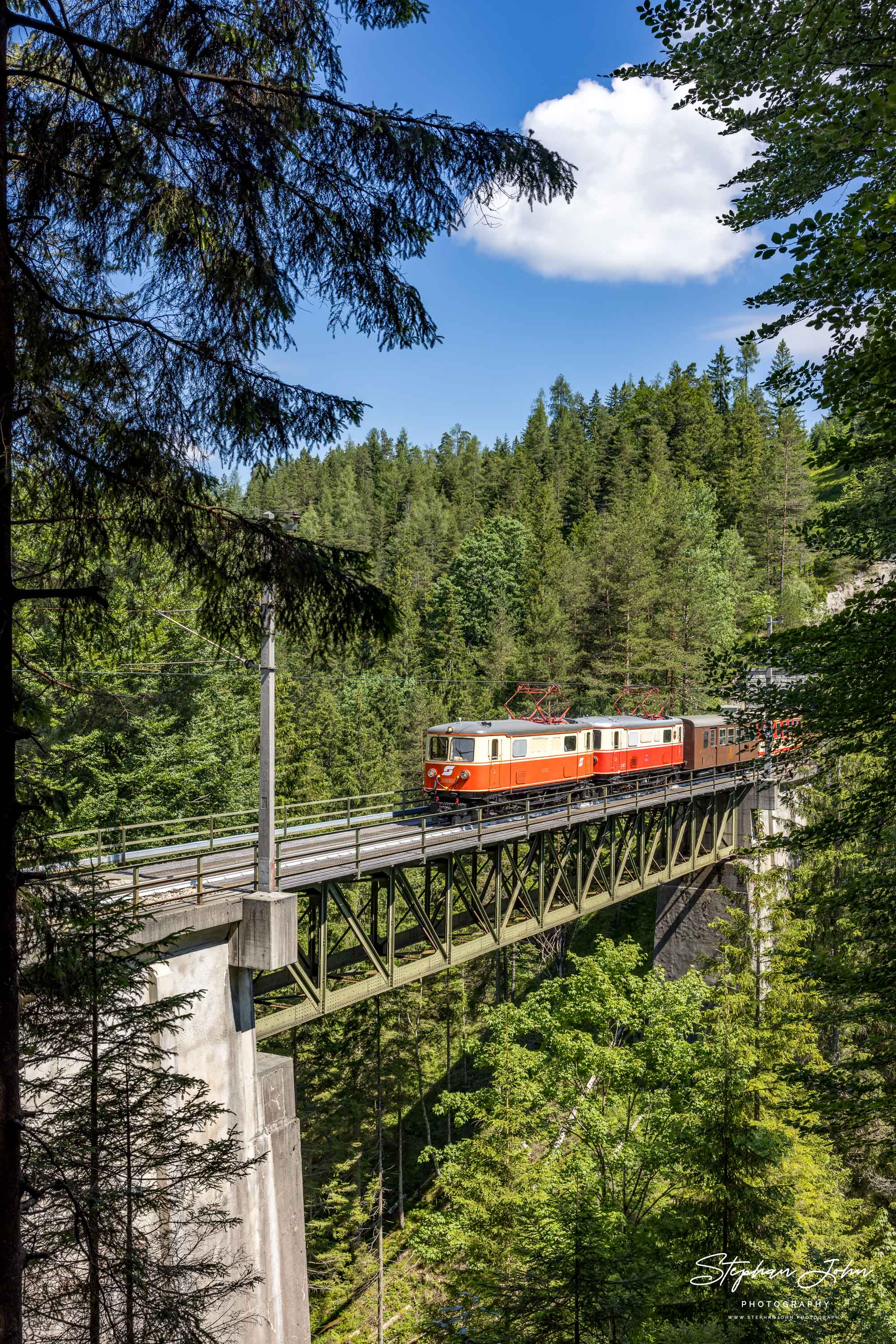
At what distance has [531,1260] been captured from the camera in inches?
435

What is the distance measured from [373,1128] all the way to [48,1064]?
22.8 metres

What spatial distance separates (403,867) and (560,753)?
11129 millimetres

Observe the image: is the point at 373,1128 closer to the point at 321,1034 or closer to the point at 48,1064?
the point at 321,1034

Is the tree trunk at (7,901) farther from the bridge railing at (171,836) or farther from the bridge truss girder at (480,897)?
the bridge truss girder at (480,897)

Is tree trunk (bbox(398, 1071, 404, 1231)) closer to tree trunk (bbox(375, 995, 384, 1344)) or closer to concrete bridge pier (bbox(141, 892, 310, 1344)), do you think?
tree trunk (bbox(375, 995, 384, 1344))

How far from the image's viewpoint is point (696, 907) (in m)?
30.3

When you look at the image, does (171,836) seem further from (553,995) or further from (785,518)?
(785,518)

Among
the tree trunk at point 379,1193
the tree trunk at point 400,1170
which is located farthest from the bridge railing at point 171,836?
the tree trunk at point 400,1170

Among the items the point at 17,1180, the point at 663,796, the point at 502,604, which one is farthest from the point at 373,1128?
the point at 502,604

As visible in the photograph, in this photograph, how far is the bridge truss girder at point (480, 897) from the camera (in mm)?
13797

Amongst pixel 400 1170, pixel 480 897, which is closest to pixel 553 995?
pixel 480 897

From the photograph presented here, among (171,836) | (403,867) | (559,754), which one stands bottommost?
(403,867)

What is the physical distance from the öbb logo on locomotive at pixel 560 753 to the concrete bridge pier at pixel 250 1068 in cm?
921

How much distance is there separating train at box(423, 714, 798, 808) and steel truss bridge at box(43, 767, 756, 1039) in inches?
27.4
